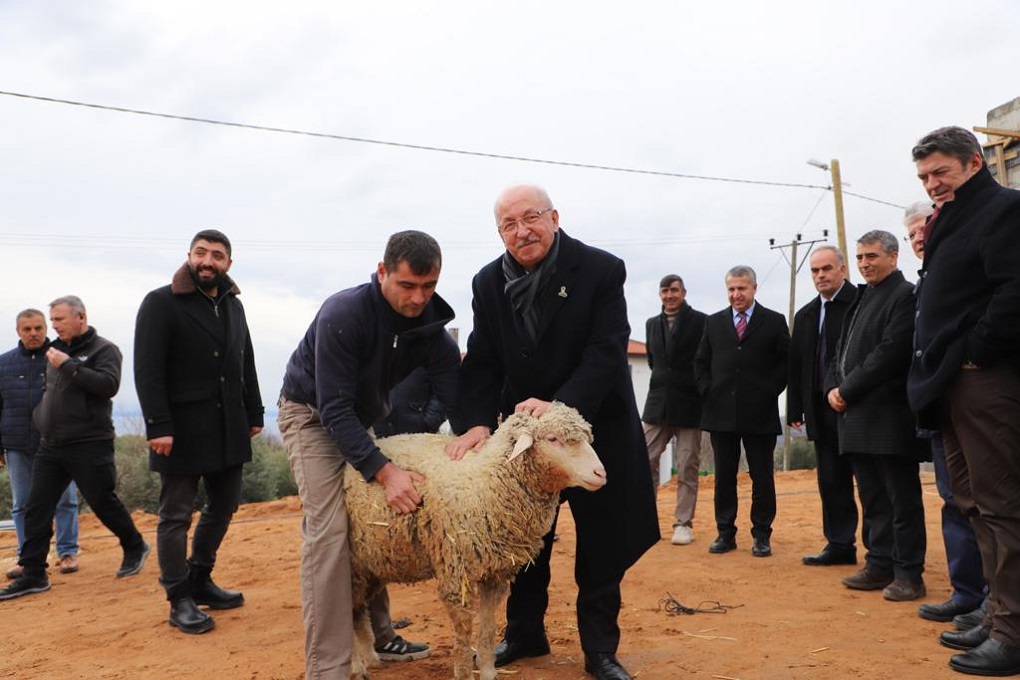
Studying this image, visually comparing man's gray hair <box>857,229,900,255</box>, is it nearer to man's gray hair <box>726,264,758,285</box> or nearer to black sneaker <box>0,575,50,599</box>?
man's gray hair <box>726,264,758,285</box>

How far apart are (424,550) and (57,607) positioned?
14.2 feet

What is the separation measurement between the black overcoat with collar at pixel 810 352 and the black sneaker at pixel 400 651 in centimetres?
393

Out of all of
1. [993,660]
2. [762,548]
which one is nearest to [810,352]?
[762,548]

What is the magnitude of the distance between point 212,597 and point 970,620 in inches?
207

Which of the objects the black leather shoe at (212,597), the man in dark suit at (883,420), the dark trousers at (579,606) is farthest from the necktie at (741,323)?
the black leather shoe at (212,597)

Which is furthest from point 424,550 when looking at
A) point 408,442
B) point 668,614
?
point 668,614

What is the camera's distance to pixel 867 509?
243 inches

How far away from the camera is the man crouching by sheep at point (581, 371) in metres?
4.01

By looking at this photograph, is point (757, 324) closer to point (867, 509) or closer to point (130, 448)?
point (867, 509)

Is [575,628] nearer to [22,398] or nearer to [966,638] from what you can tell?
[966,638]

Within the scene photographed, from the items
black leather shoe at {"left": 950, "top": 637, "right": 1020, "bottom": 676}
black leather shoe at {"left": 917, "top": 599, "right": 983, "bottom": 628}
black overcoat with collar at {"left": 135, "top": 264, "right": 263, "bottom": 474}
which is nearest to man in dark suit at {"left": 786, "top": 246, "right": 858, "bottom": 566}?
black leather shoe at {"left": 917, "top": 599, "right": 983, "bottom": 628}

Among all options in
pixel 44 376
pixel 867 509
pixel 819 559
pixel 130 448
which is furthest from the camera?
pixel 130 448

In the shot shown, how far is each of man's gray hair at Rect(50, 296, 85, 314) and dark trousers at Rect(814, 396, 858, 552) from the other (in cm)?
673

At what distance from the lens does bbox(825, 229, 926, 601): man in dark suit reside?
5617 mm
